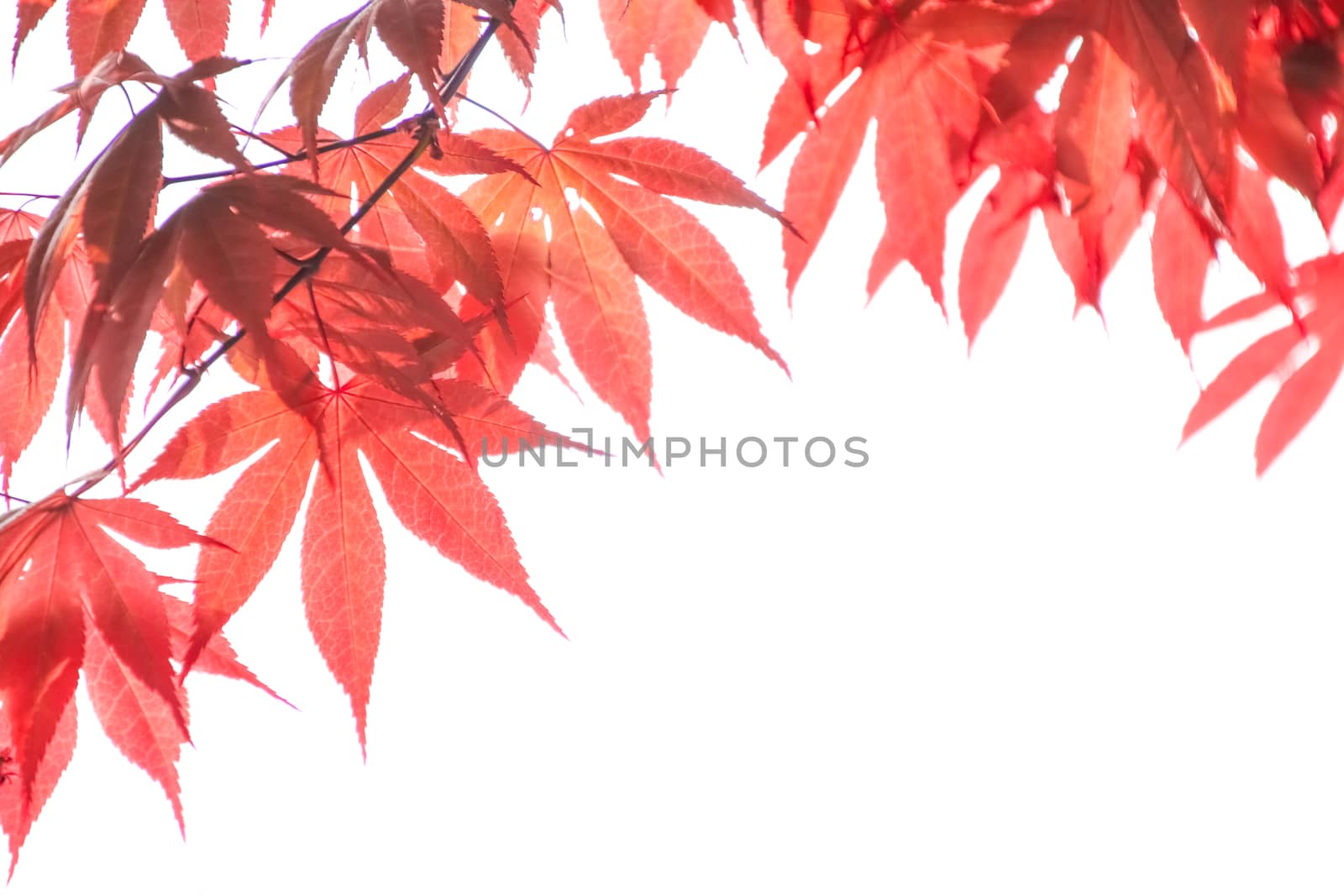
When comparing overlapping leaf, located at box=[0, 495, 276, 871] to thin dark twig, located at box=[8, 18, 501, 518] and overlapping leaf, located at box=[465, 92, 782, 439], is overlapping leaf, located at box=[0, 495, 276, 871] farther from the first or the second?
overlapping leaf, located at box=[465, 92, 782, 439]

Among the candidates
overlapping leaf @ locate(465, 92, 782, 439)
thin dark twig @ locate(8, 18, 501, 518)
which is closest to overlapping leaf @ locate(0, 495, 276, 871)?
thin dark twig @ locate(8, 18, 501, 518)

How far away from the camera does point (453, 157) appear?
39cm

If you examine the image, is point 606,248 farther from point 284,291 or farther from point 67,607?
point 67,607

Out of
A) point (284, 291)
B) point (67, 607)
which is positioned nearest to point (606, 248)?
point (284, 291)

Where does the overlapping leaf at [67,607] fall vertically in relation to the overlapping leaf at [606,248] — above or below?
below

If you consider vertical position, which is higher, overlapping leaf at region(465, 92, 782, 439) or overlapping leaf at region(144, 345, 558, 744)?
overlapping leaf at region(465, 92, 782, 439)

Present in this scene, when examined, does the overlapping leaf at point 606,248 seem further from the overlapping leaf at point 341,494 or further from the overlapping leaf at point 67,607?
the overlapping leaf at point 67,607

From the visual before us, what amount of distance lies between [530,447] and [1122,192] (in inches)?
11.1

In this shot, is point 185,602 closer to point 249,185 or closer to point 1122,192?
point 249,185

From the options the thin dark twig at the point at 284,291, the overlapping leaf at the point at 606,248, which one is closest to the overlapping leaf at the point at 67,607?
the thin dark twig at the point at 284,291

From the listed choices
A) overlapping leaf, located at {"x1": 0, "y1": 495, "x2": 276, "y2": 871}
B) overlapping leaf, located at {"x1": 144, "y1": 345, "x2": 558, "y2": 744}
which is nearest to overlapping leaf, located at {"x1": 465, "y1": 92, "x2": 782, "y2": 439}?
overlapping leaf, located at {"x1": 144, "y1": 345, "x2": 558, "y2": 744}

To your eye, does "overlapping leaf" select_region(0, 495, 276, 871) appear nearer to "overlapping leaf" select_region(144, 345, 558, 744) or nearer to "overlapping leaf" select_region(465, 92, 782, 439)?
"overlapping leaf" select_region(144, 345, 558, 744)

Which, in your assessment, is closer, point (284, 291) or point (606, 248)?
point (284, 291)

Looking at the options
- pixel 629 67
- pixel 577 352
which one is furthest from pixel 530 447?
pixel 629 67
